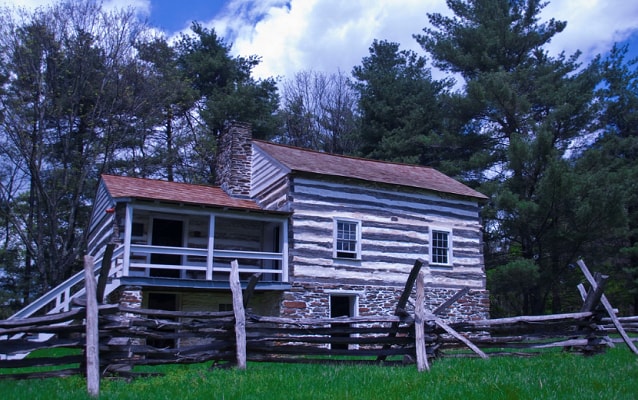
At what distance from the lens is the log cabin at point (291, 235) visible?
56.7 ft

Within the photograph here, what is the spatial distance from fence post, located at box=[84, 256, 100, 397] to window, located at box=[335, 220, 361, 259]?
10739 mm

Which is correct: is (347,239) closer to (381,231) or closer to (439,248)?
(381,231)

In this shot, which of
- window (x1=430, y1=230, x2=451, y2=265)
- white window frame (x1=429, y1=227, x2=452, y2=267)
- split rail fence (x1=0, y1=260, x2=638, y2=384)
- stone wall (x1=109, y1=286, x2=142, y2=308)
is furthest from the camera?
window (x1=430, y1=230, x2=451, y2=265)

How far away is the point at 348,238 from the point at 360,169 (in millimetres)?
2921

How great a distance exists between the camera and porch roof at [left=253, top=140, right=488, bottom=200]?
63.4ft

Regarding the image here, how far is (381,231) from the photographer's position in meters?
19.6

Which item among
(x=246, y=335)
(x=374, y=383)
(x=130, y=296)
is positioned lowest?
(x=374, y=383)

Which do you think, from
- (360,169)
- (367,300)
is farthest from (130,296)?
(360,169)

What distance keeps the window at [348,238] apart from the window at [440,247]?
2.82 metres

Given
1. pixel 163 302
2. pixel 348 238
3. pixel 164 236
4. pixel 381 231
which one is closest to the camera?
pixel 163 302

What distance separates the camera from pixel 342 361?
1155cm

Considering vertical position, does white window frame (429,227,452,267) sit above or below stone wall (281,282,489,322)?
above

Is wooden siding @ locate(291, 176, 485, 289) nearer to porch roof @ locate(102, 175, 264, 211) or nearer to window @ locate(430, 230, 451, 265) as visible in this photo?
window @ locate(430, 230, 451, 265)

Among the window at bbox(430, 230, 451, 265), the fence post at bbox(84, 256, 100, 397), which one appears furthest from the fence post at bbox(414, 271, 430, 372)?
the window at bbox(430, 230, 451, 265)
